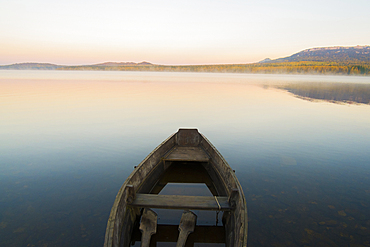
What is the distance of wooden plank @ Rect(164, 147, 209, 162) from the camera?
880cm

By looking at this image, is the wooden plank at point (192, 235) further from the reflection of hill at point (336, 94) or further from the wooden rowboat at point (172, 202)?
the reflection of hill at point (336, 94)

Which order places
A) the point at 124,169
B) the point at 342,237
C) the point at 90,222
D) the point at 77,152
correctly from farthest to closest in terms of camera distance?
the point at 77,152 → the point at 124,169 → the point at 90,222 → the point at 342,237

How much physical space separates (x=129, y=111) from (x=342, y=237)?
19974mm

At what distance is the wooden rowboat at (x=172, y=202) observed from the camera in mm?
4531

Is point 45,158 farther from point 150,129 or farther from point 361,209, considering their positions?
point 361,209

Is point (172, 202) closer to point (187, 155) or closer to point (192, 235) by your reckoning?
point (192, 235)

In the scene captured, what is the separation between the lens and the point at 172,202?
5438 millimetres

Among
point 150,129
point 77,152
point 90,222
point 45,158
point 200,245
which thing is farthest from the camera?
point 150,129

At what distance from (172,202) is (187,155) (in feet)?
12.8

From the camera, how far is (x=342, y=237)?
224 inches

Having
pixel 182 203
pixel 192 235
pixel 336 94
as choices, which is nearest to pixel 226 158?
pixel 192 235

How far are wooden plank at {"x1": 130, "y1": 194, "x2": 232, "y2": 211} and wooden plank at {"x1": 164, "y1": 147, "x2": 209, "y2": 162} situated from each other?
3.16m

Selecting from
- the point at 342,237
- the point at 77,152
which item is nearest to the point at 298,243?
the point at 342,237

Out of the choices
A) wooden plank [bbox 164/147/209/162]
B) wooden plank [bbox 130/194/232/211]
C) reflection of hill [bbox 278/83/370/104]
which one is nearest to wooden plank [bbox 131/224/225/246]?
wooden plank [bbox 130/194/232/211]
